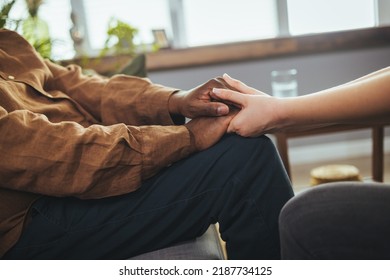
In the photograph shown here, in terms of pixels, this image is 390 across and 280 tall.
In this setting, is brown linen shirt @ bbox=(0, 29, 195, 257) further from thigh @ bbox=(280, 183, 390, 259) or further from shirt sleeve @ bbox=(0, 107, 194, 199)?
thigh @ bbox=(280, 183, 390, 259)

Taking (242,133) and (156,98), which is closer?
(242,133)

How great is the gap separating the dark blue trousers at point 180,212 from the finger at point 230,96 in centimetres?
10

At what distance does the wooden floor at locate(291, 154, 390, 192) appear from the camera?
2156 mm

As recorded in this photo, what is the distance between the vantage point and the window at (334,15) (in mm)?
2391

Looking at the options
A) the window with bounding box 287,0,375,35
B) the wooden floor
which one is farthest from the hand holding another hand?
the window with bounding box 287,0,375,35

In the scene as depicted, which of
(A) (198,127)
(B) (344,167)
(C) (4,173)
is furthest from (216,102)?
(B) (344,167)

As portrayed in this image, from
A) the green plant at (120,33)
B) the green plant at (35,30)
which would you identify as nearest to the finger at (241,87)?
the green plant at (35,30)

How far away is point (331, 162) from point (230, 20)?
112 centimetres

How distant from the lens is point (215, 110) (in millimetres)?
833

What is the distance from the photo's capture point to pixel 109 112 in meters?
1.07

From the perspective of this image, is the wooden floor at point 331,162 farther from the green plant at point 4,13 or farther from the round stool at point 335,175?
the green plant at point 4,13

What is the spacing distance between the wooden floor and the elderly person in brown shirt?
4.62ft
